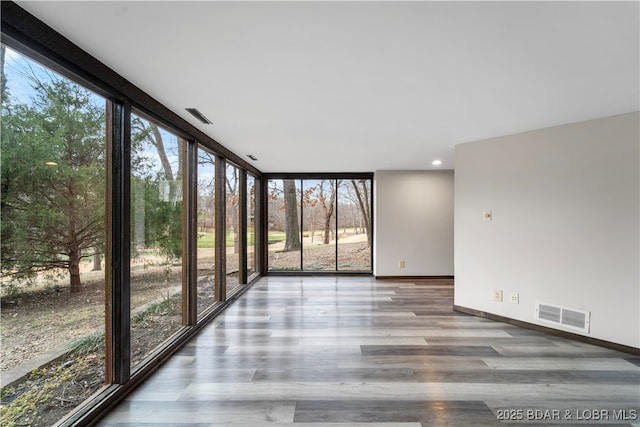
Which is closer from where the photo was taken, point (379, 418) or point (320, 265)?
point (379, 418)

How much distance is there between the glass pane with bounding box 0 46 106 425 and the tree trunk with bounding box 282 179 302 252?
15.3ft

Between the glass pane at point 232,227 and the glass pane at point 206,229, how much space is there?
0.51 meters

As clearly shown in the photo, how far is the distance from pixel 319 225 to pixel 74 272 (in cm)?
507

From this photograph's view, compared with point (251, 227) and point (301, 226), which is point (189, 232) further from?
point (301, 226)

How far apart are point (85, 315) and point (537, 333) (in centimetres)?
431

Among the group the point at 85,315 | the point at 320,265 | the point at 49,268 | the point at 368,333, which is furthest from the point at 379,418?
the point at 320,265

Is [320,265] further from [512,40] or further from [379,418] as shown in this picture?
[512,40]

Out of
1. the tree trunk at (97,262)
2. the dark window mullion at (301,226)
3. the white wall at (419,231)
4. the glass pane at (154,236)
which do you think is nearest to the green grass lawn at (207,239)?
the glass pane at (154,236)

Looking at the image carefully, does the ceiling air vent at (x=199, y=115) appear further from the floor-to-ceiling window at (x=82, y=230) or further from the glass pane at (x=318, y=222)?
the glass pane at (x=318, y=222)

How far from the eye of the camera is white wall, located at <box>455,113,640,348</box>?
2.89m

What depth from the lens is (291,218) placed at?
21.9ft

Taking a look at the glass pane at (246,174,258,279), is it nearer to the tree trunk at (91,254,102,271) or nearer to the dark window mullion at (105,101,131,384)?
the dark window mullion at (105,101,131,384)

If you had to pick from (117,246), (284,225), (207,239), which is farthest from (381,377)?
(284,225)

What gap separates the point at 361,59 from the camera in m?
1.82
